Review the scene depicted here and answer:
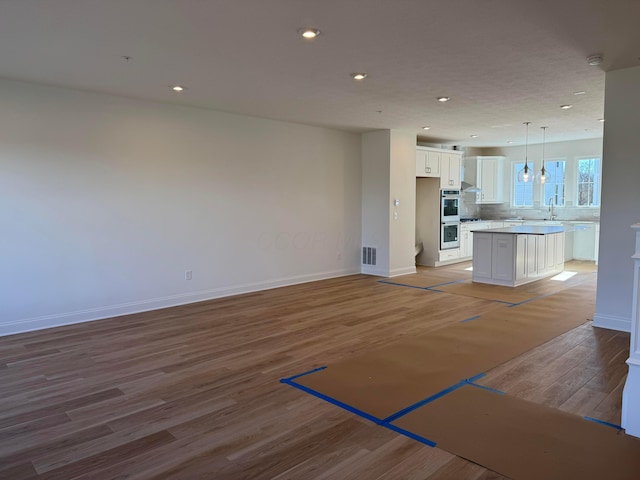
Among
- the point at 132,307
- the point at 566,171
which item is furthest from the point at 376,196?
the point at 566,171

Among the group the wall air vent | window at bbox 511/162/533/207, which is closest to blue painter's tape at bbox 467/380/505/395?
the wall air vent

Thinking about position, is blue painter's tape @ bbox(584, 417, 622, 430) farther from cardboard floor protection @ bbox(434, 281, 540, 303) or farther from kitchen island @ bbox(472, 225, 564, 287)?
kitchen island @ bbox(472, 225, 564, 287)

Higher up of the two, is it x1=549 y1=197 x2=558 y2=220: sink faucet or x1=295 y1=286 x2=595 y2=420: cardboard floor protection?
x1=549 y1=197 x2=558 y2=220: sink faucet

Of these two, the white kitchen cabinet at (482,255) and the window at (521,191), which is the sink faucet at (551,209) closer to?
the window at (521,191)

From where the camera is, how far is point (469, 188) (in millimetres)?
10461

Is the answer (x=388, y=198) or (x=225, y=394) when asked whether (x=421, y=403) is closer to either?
(x=225, y=394)

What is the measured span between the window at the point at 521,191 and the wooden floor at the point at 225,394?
641cm

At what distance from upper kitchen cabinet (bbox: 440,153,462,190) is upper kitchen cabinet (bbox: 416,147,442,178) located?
0.17 m

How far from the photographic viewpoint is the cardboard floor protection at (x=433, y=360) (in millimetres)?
3266

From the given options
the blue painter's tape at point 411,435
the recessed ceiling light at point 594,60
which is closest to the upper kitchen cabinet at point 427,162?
the recessed ceiling light at point 594,60

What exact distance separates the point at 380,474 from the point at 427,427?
59cm

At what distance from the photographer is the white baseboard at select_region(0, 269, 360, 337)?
4.89 m

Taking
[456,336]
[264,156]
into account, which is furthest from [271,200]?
[456,336]

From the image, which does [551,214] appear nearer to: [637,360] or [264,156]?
[264,156]
